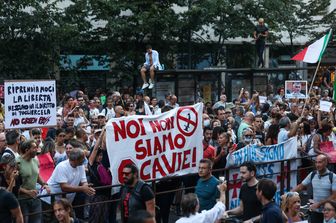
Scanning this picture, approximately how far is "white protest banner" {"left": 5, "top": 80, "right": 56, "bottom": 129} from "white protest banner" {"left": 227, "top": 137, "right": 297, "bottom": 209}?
11.6 ft

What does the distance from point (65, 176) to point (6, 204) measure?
5.59 ft

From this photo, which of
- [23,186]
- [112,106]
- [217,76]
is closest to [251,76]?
[217,76]

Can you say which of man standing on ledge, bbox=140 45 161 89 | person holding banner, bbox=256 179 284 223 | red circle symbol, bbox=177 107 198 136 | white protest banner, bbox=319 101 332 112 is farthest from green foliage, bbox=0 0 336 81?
person holding banner, bbox=256 179 284 223

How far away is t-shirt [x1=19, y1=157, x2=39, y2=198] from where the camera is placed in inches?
363

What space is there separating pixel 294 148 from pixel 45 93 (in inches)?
183

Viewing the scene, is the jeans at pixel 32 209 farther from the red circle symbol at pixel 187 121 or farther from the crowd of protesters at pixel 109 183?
the red circle symbol at pixel 187 121

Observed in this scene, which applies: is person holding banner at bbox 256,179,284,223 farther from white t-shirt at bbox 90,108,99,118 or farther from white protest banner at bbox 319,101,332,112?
white t-shirt at bbox 90,108,99,118

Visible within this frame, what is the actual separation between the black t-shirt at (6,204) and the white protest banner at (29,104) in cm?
462

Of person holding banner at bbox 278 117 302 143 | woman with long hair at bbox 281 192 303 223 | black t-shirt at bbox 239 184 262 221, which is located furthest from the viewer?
person holding banner at bbox 278 117 302 143

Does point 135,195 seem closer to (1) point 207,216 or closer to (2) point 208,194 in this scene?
(1) point 207,216

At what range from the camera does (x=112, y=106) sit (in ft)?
56.5

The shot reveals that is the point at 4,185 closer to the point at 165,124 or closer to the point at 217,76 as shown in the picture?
the point at 165,124

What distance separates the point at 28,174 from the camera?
30.3 feet

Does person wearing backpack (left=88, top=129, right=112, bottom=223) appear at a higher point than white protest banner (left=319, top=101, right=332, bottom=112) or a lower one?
lower
